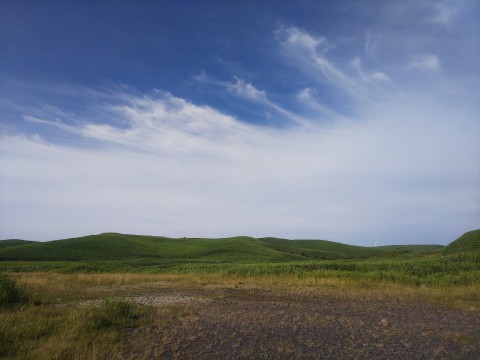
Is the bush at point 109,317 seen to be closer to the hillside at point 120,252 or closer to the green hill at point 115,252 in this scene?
the hillside at point 120,252

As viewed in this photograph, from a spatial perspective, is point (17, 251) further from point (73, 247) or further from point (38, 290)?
point (38, 290)

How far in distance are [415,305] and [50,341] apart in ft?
43.7

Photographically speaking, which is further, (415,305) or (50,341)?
(415,305)

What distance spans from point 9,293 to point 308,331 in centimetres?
1236

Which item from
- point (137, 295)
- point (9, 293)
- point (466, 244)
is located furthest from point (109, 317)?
point (466, 244)

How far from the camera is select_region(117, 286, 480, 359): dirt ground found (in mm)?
8406

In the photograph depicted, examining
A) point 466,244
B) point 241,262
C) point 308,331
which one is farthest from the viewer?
point 241,262

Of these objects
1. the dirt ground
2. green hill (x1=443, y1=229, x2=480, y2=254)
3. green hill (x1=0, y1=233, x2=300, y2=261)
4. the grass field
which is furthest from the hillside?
the dirt ground

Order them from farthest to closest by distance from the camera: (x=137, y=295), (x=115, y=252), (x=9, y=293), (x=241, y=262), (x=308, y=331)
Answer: (x=115, y=252), (x=241, y=262), (x=137, y=295), (x=9, y=293), (x=308, y=331)

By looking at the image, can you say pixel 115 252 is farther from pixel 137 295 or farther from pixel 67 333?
pixel 67 333

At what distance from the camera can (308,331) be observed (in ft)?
33.3

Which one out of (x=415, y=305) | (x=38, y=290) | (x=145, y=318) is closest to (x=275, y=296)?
(x=415, y=305)

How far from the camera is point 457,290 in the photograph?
707 inches

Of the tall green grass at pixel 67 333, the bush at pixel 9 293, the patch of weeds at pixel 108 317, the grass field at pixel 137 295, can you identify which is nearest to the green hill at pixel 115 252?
the grass field at pixel 137 295
